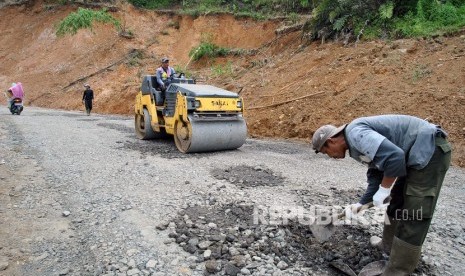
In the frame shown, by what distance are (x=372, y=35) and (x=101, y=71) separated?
1568 cm

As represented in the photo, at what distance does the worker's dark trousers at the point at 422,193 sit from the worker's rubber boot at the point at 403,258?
0.05 m

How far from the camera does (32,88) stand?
22531mm

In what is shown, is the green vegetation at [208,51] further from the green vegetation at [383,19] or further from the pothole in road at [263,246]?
the pothole in road at [263,246]

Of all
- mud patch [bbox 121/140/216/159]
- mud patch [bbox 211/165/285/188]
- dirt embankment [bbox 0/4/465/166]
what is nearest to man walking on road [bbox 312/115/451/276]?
mud patch [bbox 211/165/285/188]

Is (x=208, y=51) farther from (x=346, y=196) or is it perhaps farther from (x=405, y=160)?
(x=405, y=160)

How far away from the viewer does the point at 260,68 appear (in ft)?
49.5

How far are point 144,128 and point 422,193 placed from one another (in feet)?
24.2

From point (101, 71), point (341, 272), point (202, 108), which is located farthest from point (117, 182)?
point (101, 71)

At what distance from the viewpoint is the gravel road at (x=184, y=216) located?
336 cm

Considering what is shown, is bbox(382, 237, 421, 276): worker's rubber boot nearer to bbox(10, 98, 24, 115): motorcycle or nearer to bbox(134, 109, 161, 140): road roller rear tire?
bbox(134, 109, 161, 140): road roller rear tire

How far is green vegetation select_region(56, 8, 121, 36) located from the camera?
2405cm

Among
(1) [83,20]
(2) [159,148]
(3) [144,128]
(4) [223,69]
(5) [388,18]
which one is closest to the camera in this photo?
(2) [159,148]

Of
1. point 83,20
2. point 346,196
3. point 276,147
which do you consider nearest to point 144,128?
point 276,147

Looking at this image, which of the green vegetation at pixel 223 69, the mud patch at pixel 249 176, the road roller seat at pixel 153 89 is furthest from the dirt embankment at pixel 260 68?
the mud patch at pixel 249 176
